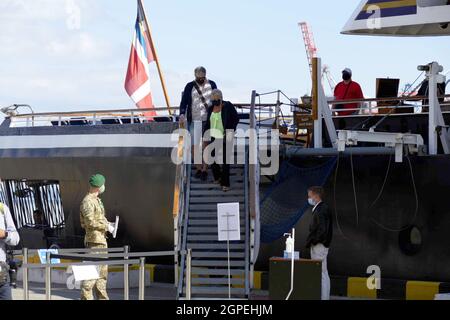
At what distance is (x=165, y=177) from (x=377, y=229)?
4.47 m

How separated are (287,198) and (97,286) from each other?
14.3 feet

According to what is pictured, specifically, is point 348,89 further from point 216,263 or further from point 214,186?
point 216,263

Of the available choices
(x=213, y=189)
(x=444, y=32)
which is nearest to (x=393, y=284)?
(x=213, y=189)

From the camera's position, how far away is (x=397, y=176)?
1600cm

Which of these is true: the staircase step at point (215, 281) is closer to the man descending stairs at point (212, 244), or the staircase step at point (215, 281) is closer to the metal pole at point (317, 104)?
the man descending stairs at point (212, 244)

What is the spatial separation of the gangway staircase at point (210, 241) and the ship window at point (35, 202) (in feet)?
19.8

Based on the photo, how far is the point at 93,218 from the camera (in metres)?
13.7

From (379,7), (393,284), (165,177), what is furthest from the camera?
(165,177)

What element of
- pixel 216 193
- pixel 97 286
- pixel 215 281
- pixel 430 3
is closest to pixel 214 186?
pixel 216 193

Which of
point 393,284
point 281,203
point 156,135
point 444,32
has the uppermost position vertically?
point 444,32

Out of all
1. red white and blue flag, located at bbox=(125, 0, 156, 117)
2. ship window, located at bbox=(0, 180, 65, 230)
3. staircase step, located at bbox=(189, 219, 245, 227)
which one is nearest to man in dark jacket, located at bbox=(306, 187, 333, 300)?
staircase step, located at bbox=(189, 219, 245, 227)

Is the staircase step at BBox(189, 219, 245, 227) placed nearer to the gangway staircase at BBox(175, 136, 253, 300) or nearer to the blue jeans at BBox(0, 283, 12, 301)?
the gangway staircase at BBox(175, 136, 253, 300)

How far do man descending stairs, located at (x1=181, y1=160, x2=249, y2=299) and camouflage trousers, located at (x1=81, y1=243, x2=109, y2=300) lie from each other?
5.66 feet
